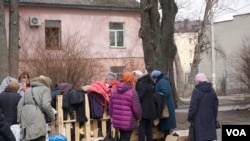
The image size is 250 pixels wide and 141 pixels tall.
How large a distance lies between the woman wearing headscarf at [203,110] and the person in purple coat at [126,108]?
3.65 feet

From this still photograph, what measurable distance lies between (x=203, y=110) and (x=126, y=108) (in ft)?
5.00

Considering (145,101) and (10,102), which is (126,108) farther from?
(10,102)

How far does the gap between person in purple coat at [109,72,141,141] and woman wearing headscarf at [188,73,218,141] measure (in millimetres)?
1112

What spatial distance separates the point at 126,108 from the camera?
8.62 m

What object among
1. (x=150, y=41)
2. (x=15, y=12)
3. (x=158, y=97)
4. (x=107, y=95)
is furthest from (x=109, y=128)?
(x=15, y=12)

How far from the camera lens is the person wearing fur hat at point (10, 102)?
A: 317 inches

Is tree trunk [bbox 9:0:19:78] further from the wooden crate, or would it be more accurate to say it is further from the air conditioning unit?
the air conditioning unit

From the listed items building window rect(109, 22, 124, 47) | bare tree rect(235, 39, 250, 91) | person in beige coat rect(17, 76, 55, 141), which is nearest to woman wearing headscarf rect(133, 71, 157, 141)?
person in beige coat rect(17, 76, 55, 141)

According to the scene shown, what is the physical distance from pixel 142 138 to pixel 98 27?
21.8m

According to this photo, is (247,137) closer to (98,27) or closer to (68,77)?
(68,77)

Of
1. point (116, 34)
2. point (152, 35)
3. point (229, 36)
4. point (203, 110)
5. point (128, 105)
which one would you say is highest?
point (229, 36)

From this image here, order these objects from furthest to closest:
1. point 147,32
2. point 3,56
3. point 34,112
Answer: point 147,32 < point 3,56 < point 34,112

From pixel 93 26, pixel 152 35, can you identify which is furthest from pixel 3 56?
pixel 93 26

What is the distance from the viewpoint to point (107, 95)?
378 inches
